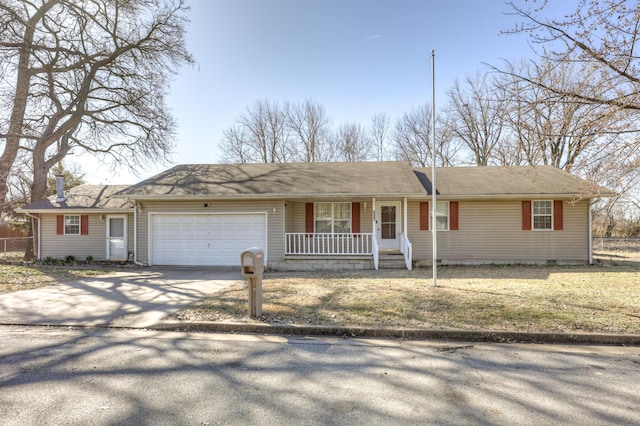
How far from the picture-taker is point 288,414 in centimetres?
302

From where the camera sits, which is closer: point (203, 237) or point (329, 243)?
point (203, 237)

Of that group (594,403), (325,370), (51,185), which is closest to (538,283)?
(594,403)

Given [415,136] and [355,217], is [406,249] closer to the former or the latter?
[355,217]

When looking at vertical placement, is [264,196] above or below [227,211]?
above

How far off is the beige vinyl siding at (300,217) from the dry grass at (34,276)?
6781 millimetres

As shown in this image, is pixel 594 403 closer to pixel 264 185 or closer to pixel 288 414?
pixel 288 414

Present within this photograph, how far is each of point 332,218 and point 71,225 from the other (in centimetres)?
1182

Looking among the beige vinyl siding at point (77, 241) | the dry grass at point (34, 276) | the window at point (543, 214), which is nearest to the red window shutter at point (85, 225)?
the beige vinyl siding at point (77, 241)

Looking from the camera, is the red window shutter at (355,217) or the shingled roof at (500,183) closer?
the shingled roof at (500,183)

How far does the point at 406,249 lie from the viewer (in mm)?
12500

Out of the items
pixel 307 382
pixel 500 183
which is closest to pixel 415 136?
pixel 500 183

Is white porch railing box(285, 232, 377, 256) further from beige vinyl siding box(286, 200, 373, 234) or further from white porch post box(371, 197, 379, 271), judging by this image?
beige vinyl siding box(286, 200, 373, 234)

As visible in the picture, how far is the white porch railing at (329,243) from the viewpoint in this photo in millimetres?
12773

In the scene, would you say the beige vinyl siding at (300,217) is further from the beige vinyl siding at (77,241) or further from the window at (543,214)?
the beige vinyl siding at (77,241)
